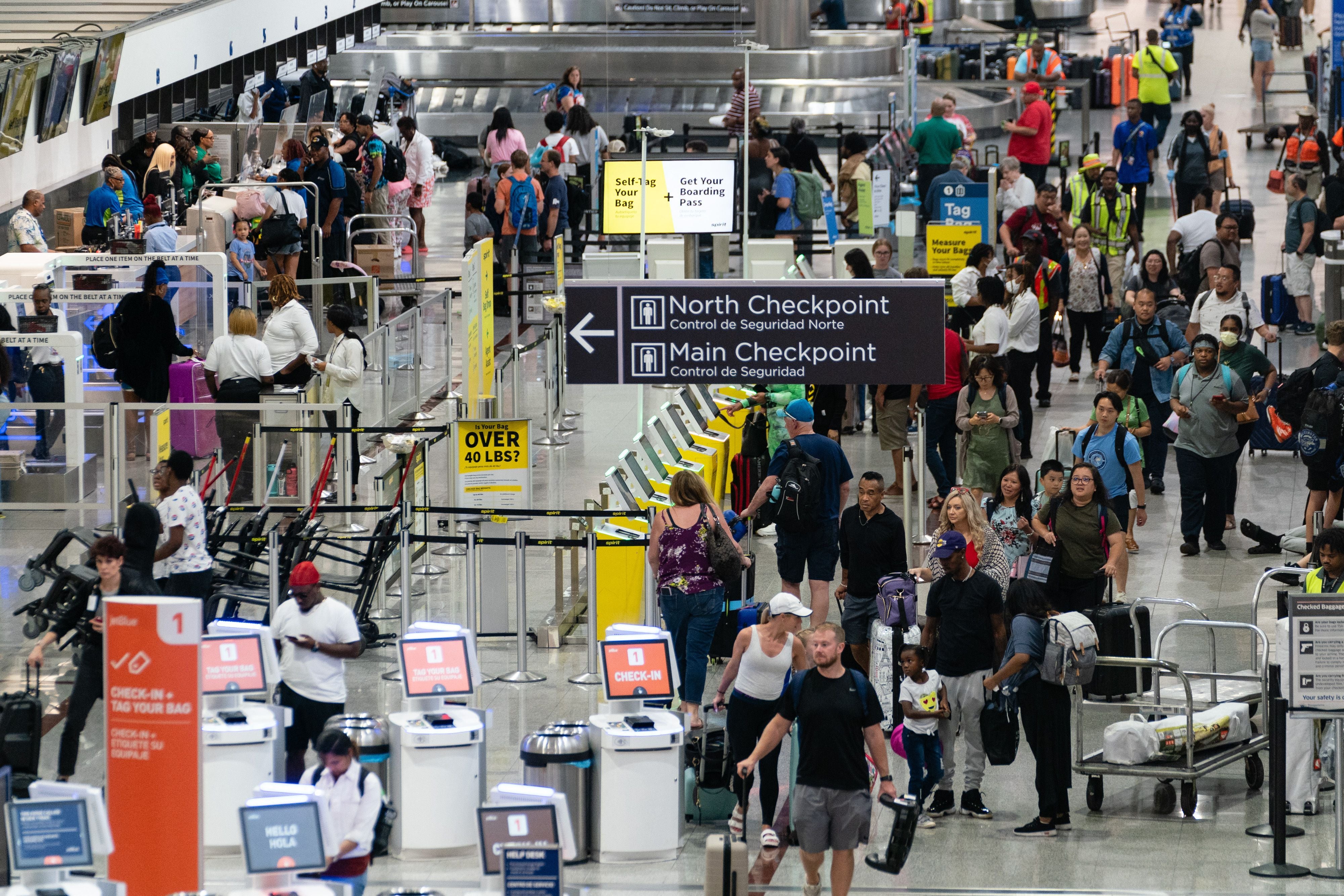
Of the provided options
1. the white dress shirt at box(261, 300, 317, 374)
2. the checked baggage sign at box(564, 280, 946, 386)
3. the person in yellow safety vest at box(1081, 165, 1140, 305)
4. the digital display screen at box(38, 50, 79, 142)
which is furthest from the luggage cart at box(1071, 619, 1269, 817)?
the digital display screen at box(38, 50, 79, 142)

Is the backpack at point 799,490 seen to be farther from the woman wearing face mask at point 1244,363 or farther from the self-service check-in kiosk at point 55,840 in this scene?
the self-service check-in kiosk at point 55,840

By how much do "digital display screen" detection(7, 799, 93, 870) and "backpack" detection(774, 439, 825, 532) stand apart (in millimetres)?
5544

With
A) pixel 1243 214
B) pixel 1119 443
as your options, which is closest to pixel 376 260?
pixel 1243 214

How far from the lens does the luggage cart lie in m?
9.79

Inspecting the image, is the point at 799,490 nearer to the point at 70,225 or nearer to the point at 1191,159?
the point at 70,225

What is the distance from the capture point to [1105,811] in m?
10.0

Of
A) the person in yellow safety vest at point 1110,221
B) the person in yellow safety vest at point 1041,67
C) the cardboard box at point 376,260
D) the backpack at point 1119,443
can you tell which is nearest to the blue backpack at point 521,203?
the cardboard box at point 376,260

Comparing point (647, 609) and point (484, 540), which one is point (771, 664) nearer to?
point (647, 609)

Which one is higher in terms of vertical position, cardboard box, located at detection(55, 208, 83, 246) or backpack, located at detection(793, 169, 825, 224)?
backpack, located at detection(793, 169, 825, 224)

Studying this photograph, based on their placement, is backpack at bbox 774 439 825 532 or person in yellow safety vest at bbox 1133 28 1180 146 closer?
backpack at bbox 774 439 825 532

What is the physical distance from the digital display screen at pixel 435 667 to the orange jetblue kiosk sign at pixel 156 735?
67.6 inches

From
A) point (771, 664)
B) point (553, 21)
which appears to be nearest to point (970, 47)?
point (553, 21)

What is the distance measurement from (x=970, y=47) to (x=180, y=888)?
A: 34.3 m

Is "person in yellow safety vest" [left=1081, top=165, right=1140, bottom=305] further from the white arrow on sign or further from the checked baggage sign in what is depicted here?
the white arrow on sign
